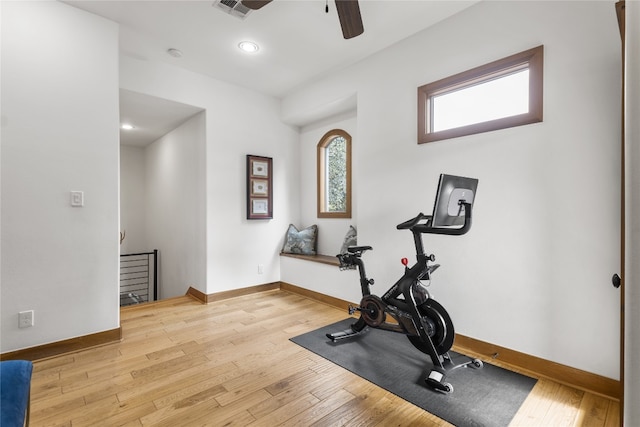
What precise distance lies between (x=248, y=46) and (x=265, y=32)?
0.33 meters

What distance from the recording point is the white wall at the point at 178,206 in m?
4.14

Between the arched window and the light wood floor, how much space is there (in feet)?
6.75

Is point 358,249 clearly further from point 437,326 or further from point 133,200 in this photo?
point 133,200

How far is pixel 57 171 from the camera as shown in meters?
2.48

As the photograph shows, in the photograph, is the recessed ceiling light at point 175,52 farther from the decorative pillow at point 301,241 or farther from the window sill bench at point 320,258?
the window sill bench at point 320,258

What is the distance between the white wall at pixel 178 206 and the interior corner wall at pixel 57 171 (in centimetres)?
136

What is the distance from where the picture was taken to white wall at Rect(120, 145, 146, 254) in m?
6.35

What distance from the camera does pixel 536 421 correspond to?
171 centimetres

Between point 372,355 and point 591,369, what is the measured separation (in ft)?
4.79

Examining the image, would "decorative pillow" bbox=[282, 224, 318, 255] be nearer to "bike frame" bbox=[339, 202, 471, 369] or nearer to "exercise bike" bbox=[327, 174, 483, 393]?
"exercise bike" bbox=[327, 174, 483, 393]

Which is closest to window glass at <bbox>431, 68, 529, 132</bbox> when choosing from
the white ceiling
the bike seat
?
the white ceiling

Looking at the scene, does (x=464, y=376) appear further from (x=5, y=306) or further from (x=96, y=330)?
(x=5, y=306)

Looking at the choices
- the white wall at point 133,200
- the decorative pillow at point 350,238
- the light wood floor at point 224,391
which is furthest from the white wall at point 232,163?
the white wall at point 133,200

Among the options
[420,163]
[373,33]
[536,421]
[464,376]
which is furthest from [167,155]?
[536,421]
